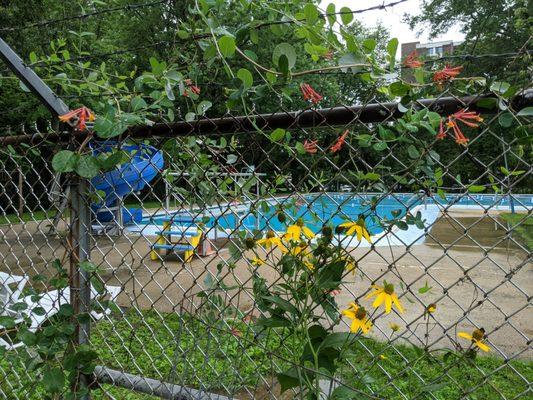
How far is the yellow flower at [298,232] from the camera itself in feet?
3.47

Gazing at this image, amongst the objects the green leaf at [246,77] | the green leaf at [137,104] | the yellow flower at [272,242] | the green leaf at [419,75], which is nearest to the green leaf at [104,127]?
the green leaf at [137,104]

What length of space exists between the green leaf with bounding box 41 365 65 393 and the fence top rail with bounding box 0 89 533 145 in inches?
27.7

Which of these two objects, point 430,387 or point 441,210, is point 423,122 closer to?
point 441,210

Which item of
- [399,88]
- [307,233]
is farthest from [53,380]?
[399,88]

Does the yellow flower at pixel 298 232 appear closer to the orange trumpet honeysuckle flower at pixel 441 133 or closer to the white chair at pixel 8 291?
the orange trumpet honeysuckle flower at pixel 441 133

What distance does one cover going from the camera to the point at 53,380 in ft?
4.23

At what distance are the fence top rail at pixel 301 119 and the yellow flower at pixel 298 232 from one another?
0.24 m

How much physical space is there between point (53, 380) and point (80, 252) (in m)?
0.39

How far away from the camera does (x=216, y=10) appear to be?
1.14 metres

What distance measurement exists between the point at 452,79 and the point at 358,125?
0.23 m

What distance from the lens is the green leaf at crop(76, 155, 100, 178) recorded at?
43.4 inches

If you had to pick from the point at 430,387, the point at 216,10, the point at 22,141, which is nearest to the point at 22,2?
the point at 22,141

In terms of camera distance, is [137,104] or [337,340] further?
[137,104]

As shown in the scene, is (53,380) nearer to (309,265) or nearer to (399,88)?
(309,265)
